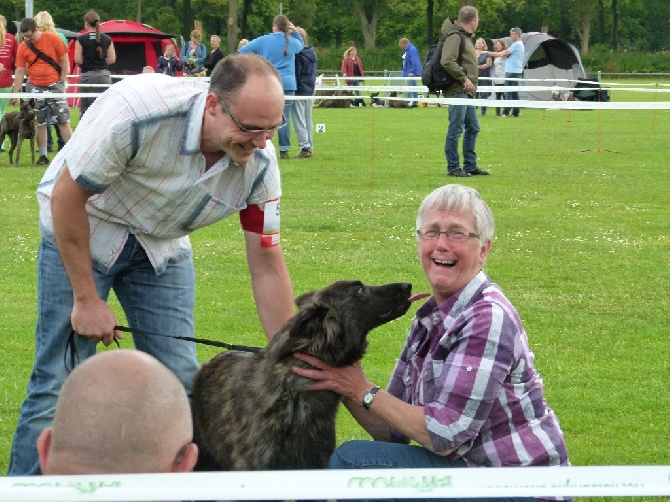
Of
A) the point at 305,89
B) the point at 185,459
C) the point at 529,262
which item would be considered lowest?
the point at 529,262

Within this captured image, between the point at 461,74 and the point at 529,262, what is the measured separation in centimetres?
537

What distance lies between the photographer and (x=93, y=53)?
18266 mm

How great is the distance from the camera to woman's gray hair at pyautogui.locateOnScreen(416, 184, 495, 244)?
11.7 ft

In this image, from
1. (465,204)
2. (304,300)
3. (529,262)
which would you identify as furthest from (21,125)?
(465,204)

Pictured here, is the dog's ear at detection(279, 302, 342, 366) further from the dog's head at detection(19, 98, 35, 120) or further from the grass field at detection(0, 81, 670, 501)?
the dog's head at detection(19, 98, 35, 120)

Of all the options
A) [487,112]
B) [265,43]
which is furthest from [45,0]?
[265,43]

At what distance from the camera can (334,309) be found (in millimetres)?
3832

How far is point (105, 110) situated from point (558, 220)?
8040mm

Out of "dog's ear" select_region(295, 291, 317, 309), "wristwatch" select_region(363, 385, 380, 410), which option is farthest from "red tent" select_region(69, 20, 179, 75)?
"wristwatch" select_region(363, 385, 380, 410)

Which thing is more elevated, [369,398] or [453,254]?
[453,254]

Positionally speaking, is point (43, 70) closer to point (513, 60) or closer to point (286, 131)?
point (286, 131)

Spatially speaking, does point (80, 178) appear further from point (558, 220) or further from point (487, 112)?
point (487, 112)

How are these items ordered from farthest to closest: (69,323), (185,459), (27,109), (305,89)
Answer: (305,89) < (27,109) < (69,323) < (185,459)

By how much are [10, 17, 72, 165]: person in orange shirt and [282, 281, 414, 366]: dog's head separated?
1238 cm
